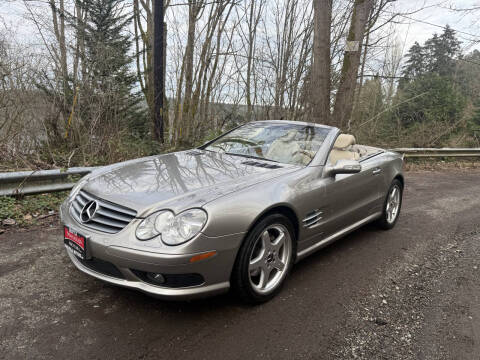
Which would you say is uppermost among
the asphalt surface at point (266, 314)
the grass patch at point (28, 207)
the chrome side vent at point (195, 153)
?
the chrome side vent at point (195, 153)

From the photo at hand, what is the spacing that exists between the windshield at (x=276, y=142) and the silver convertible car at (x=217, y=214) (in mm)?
12

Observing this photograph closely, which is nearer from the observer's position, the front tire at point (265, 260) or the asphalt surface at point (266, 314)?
the asphalt surface at point (266, 314)

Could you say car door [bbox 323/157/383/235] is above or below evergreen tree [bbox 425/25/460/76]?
below

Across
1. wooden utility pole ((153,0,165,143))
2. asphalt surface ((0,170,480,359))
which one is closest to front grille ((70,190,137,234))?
asphalt surface ((0,170,480,359))

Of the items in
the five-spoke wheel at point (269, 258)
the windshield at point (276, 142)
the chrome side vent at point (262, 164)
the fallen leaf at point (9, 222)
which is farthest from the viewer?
the fallen leaf at point (9, 222)

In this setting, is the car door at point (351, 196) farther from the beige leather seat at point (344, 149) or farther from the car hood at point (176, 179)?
the car hood at point (176, 179)

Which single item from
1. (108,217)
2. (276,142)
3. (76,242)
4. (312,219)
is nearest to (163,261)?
(108,217)

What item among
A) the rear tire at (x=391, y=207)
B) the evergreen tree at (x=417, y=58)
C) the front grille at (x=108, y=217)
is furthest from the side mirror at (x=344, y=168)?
the evergreen tree at (x=417, y=58)

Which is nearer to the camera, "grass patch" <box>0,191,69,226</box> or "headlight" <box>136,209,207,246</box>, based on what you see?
"headlight" <box>136,209,207,246</box>

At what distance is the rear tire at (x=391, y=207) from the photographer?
4559mm

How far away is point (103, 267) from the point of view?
2.38 metres

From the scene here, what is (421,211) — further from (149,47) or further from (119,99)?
(149,47)

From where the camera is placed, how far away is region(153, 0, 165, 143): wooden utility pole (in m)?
6.75

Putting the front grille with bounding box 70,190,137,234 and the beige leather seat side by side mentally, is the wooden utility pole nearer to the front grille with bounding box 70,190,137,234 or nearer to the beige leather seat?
the beige leather seat
